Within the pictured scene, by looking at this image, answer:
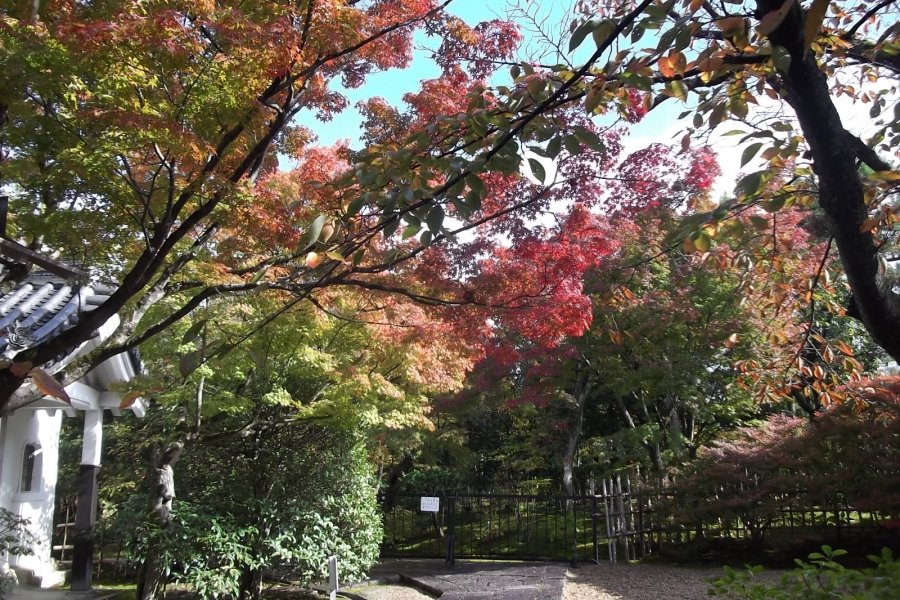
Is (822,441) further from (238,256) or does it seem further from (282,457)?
(238,256)

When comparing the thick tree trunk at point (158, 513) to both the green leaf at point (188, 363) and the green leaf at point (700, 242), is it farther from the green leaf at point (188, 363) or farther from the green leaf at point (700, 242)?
the green leaf at point (700, 242)

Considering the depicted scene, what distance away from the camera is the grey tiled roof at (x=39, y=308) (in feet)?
16.9

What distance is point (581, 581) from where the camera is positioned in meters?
9.45

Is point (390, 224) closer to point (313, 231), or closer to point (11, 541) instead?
point (313, 231)

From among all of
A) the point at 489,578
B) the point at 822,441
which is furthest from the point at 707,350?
the point at 489,578

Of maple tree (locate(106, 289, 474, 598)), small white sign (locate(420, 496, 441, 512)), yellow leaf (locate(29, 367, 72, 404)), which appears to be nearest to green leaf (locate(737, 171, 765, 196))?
yellow leaf (locate(29, 367, 72, 404))

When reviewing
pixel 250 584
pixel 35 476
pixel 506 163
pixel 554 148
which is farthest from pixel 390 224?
pixel 35 476

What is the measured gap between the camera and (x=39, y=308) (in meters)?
6.26

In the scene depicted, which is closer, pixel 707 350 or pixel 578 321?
pixel 578 321

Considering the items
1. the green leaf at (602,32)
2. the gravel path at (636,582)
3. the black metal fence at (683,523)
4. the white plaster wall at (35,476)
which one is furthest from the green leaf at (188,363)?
the white plaster wall at (35,476)

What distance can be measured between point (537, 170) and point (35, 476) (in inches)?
413

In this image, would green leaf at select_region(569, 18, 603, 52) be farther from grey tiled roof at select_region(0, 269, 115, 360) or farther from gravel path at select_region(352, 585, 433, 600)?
gravel path at select_region(352, 585, 433, 600)

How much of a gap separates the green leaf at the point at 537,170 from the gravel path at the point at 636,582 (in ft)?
23.2

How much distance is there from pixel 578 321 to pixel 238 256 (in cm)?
327
